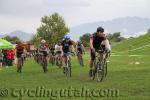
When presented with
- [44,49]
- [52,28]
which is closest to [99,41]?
[44,49]

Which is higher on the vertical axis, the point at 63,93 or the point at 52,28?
the point at 52,28

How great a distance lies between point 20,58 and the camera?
1259 inches

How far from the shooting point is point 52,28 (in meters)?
137

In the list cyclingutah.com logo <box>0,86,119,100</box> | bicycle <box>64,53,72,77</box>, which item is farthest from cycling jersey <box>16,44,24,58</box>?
cyclingutah.com logo <box>0,86,119,100</box>

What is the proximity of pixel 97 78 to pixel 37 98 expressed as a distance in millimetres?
6258

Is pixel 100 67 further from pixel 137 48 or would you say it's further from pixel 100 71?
pixel 137 48

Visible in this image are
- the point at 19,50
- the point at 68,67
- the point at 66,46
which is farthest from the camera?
the point at 19,50

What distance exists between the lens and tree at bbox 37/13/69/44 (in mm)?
132750

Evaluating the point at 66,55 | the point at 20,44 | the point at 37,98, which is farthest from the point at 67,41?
the point at 37,98

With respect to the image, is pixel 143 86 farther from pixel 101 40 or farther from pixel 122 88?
pixel 101 40

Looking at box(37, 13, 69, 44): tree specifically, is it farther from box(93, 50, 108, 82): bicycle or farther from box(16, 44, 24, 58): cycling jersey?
box(93, 50, 108, 82): bicycle

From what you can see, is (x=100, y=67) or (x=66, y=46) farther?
(x=66, y=46)

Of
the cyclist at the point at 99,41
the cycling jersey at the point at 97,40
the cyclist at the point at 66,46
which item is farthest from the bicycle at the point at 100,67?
the cyclist at the point at 66,46

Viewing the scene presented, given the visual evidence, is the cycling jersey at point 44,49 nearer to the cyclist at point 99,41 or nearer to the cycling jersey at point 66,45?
the cycling jersey at point 66,45
